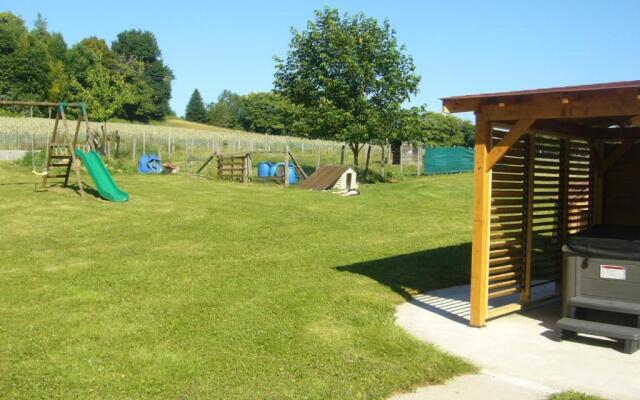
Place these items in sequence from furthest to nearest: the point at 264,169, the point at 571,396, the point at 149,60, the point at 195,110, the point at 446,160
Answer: the point at 195,110, the point at 149,60, the point at 446,160, the point at 264,169, the point at 571,396

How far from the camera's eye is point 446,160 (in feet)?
116

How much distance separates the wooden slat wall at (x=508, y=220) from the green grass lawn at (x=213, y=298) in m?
1.41

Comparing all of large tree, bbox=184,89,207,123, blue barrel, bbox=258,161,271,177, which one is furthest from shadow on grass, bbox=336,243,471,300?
large tree, bbox=184,89,207,123

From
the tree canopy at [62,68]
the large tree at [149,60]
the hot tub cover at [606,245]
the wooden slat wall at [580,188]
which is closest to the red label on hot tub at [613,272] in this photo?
the hot tub cover at [606,245]

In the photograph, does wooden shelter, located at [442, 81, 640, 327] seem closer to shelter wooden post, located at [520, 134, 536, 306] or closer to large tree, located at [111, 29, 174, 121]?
shelter wooden post, located at [520, 134, 536, 306]

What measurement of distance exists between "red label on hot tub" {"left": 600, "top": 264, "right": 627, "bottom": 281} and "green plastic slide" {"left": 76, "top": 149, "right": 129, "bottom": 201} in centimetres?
1370

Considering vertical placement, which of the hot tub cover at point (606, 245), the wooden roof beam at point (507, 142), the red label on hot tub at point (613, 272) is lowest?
the red label on hot tub at point (613, 272)

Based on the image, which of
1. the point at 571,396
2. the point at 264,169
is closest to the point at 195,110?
the point at 264,169

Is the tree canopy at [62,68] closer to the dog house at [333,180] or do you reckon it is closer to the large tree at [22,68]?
the large tree at [22,68]

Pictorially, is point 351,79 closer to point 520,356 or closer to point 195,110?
point 520,356

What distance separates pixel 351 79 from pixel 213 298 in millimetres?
23460

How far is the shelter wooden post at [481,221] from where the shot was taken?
21.8ft

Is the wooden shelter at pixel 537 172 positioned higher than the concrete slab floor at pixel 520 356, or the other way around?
the wooden shelter at pixel 537 172

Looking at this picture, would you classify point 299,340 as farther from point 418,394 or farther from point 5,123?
point 5,123
